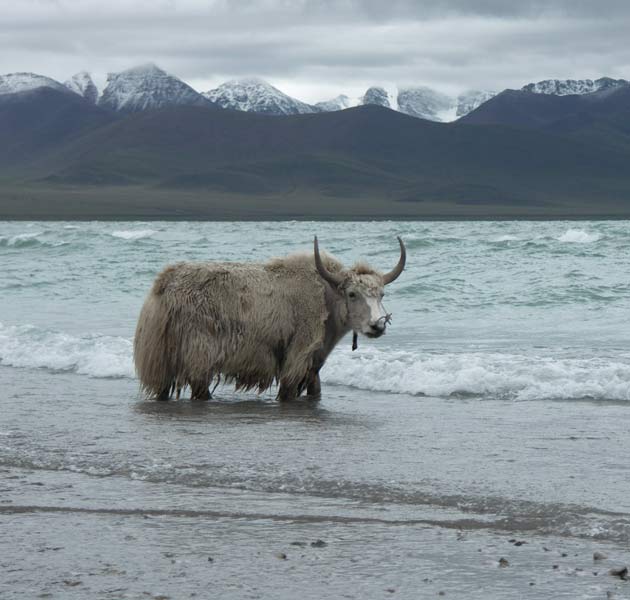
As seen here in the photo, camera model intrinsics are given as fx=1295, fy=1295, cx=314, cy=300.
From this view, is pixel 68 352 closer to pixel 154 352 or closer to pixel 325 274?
pixel 154 352

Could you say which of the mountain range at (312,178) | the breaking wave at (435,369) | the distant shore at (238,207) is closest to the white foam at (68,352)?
the breaking wave at (435,369)

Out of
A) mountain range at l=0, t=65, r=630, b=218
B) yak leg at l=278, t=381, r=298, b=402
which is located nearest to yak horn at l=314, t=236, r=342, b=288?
yak leg at l=278, t=381, r=298, b=402

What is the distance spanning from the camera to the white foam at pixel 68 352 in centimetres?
980

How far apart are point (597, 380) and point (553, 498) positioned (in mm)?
3393

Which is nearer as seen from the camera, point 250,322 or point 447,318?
point 250,322

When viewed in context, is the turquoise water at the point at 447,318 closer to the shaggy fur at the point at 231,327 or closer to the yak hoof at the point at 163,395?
the shaggy fur at the point at 231,327

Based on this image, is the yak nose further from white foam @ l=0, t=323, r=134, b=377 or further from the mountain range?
the mountain range

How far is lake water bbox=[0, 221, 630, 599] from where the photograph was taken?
159 inches

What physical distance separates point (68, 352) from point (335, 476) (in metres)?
5.48

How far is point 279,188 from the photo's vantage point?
151 meters

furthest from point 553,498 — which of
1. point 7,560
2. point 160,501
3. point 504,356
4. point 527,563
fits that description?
point 504,356

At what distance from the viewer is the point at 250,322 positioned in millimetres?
8078

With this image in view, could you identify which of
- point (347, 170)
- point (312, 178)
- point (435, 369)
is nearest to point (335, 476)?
point (435, 369)

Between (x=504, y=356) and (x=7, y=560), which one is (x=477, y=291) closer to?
(x=504, y=356)
